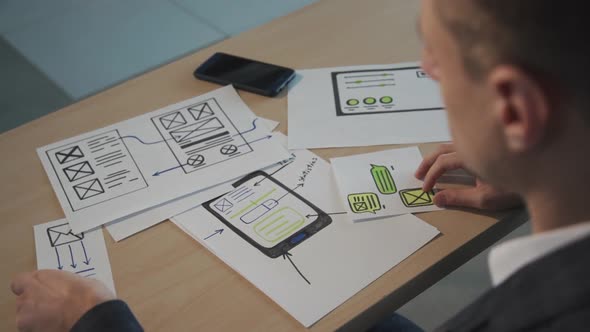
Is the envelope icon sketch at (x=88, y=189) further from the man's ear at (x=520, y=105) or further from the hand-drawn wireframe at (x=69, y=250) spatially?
the man's ear at (x=520, y=105)

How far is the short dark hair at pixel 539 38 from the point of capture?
44 centimetres

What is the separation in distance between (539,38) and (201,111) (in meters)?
0.61

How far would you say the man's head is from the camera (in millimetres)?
443

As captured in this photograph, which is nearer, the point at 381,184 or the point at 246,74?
the point at 381,184

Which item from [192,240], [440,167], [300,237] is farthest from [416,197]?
[192,240]

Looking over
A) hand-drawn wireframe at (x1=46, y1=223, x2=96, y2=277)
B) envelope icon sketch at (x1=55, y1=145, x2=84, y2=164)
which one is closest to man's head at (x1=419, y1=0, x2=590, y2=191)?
hand-drawn wireframe at (x1=46, y1=223, x2=96, y2=277)

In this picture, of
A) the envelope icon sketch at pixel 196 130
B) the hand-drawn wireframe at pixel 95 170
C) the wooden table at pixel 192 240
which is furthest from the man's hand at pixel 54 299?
the envelope icon sketch at pixel 196 130

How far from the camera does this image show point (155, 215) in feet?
2.68

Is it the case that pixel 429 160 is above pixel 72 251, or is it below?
below

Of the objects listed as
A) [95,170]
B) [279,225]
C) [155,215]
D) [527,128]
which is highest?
[95,170]

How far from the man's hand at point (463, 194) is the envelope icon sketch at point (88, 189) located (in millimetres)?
402

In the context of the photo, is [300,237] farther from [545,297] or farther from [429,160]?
[545,297]

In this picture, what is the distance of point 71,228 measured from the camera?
0.81 metres

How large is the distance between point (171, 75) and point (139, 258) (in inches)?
14.9
